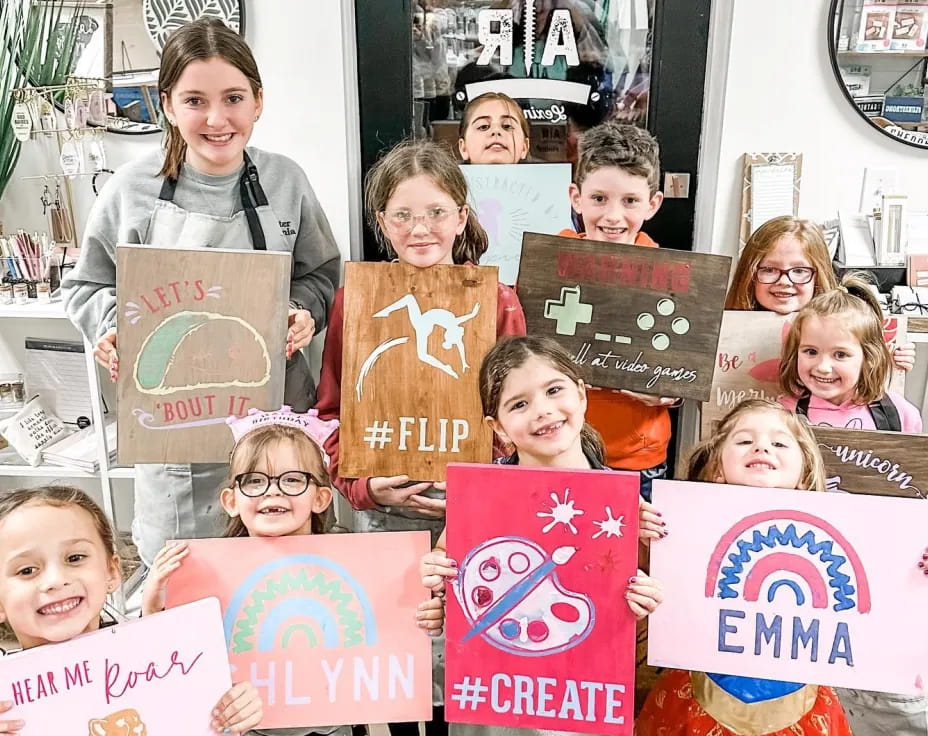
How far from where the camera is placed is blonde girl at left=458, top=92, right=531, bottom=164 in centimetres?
178

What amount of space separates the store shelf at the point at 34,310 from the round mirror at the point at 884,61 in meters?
2.09

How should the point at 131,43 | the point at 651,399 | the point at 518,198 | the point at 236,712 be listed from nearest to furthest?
the point at 236,712 → the point at 651,399 → the point at 518,198 → the point at 131,43

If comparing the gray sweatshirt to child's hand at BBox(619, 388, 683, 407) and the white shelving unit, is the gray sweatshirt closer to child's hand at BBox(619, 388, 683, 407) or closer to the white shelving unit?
the white shelving unit

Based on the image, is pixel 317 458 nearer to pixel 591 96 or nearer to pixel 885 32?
pixel 591 96

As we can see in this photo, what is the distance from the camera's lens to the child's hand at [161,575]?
1.17 metres

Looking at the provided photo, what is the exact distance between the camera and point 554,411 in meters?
1.24

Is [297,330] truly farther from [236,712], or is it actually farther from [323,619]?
[236,712]

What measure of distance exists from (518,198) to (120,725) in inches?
51.9

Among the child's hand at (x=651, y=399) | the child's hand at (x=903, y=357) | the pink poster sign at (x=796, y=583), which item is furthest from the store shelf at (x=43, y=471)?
the child's hand at (x=903, y=357)

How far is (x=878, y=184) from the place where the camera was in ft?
6.22

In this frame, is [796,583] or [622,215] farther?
[622,215]

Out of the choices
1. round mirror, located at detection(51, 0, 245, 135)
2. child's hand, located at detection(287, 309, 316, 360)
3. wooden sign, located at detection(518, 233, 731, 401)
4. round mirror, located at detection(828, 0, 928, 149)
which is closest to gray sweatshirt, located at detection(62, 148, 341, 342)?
child's hand, located at detection(287, 309, 316, 360)

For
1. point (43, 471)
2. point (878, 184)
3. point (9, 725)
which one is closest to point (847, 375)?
point (878, 184)

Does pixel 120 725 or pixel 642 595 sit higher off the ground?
pixel 642 595
